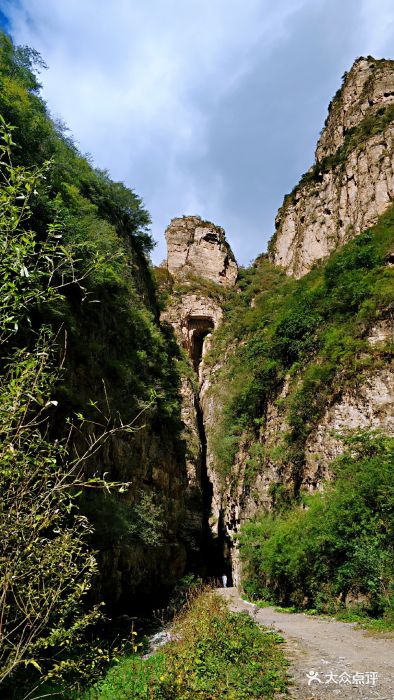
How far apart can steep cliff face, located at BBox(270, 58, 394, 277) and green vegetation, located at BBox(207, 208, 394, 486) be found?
258 inches

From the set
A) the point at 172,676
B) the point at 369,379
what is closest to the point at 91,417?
the point at 172,676

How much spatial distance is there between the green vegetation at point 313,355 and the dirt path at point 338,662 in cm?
787

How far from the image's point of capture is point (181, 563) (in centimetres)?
2175

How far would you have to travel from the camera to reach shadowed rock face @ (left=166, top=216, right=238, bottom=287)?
46.6 m

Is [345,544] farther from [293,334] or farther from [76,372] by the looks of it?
[293,334]

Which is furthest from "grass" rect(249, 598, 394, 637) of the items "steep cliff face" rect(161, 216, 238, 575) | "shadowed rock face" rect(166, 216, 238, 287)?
"shadowed rock face" rect(166, 216, 238, 287)

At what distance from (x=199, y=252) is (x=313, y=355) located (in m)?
31.0

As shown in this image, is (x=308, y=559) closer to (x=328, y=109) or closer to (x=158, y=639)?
(x=158, y=639)

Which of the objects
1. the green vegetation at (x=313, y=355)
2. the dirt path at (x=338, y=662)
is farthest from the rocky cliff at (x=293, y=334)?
the dirt path at (x=338, y=662)

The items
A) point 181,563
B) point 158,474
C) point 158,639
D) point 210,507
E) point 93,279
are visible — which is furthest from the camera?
point 210,507

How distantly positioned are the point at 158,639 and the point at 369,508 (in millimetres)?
6562

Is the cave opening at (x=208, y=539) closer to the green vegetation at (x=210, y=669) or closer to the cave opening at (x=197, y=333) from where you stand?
the cave opening at (x=197, y=333)

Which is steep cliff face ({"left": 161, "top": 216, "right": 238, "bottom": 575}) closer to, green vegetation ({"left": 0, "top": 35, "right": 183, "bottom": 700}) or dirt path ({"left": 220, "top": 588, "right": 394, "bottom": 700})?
green vegetation ({"left": 0, "top": 35, "right": 183, "bottom": 700})

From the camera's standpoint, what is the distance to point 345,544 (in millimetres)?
10883
